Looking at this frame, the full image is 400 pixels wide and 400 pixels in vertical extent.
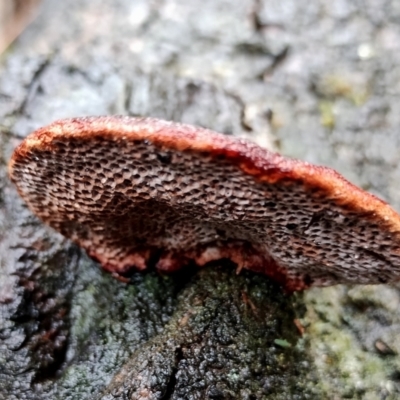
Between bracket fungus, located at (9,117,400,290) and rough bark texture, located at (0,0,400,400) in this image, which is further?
rough bark texture, located at (0,0,400,400)

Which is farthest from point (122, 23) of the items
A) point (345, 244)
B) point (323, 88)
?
point (345, 244)

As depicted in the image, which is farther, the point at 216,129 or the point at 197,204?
the point at 216,129

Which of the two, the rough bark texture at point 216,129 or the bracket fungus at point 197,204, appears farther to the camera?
the rough bark texture at point 216,129

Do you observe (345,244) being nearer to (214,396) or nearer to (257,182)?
(257,182)
